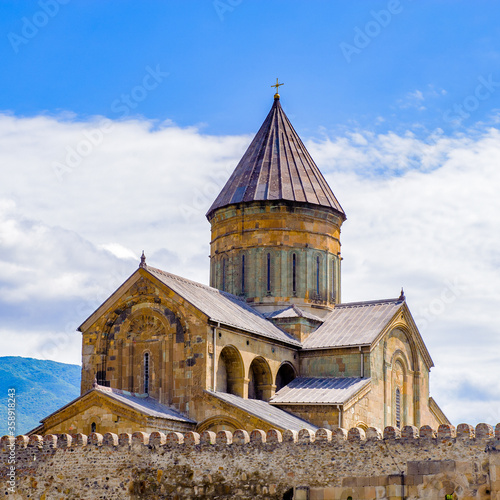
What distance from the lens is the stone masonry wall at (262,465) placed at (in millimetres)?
18406

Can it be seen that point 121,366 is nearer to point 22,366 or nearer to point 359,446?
point 359,446

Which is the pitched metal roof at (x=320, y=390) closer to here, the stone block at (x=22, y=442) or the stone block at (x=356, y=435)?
the stone block at (x=356, y=435)

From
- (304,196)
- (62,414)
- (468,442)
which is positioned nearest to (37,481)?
(62,414)

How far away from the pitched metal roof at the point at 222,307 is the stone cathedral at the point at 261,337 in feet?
0.26

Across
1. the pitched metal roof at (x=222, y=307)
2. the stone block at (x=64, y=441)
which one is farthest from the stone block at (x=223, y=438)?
the pitched metal roof at (x=222, y=307)

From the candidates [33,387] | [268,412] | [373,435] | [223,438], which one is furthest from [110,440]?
[33,387]

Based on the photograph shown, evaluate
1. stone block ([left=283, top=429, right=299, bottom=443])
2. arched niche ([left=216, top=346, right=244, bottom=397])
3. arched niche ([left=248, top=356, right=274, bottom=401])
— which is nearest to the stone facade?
arched niche ([left=248, top=356, right=274, bottom=401])

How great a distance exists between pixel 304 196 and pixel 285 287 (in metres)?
3.60

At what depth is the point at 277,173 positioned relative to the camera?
3472 cm

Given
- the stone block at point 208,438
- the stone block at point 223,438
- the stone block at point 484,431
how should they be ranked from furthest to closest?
the stone block at point 208,438
the stone block at point 223,438
the stone block at point 484,431

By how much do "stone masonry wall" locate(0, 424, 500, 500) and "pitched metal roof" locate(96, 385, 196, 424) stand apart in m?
3.03

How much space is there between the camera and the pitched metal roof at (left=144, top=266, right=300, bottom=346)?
92.3ft

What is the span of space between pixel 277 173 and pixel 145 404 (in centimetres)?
1235

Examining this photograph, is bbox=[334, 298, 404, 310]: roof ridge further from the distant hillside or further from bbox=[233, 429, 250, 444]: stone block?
the distant hillside
